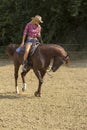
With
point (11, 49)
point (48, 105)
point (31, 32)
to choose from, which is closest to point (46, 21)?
point (11, 49)

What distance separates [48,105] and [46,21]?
963 centimetres

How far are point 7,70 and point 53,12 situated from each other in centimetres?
444

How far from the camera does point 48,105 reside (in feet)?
27.0

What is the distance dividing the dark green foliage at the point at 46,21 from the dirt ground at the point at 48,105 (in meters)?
5.20

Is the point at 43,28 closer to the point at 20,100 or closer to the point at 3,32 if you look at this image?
the point at 3,32

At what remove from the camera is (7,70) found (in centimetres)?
1366

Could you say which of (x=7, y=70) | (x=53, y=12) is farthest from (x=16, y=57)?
(x=53, y=12)

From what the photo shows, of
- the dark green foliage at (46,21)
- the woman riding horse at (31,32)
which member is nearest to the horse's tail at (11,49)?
the woman riding horse at (31,32)

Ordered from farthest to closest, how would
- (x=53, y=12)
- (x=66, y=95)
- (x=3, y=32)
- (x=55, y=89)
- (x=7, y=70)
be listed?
(x=3, y=32), (x=53, y=12), (x=7, y=70), (x=55, y=89), (x=66, y=95)

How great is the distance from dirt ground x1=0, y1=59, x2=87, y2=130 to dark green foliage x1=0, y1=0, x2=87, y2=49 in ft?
17.1

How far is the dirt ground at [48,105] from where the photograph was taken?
6851mm

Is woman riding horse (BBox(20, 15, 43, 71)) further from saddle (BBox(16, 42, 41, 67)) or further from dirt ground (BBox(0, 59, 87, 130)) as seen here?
dirt ground (BBox(0, 59, 87, 130))

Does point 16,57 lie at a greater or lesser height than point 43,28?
greater

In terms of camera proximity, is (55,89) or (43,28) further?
(43,28)
